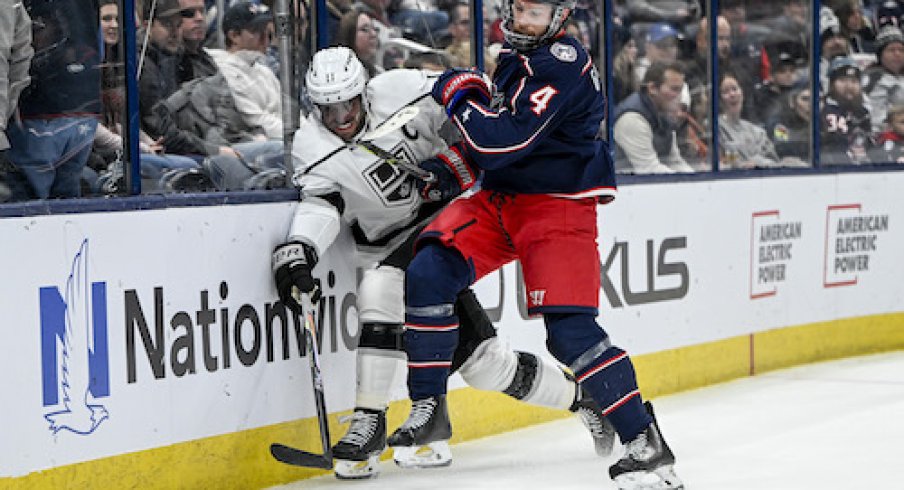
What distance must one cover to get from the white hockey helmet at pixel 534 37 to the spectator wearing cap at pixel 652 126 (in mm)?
1882

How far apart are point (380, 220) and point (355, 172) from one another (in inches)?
7.1

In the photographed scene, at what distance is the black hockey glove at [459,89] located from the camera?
3961 mm

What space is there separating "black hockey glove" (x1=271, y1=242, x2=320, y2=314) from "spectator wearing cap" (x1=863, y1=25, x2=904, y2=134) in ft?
12.9

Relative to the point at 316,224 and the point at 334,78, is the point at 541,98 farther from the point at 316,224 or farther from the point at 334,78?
the point at 316,224

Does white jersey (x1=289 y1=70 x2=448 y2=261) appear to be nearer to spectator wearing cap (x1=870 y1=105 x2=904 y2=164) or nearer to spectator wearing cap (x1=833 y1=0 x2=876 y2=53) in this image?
spectator wearing cap (x1=833 y1=0 x2=876 y2=53)

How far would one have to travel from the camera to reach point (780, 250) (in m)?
6.55

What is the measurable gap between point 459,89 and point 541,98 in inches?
9.7

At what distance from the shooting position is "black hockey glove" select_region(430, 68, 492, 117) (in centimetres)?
Result: 396

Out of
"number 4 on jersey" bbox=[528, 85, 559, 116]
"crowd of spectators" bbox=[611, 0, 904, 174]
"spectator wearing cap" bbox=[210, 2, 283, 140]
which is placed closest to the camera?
"number 4 on jersey" bbox=[528, 85, 559, 116]

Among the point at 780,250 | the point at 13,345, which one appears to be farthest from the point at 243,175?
the point at 780,250

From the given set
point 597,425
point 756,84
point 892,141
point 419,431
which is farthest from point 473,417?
point 892,141

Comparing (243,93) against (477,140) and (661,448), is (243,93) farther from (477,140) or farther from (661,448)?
(661,448)

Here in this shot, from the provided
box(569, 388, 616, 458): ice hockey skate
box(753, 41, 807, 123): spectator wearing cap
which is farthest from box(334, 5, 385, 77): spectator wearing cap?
box(753, 41, 807, 123): spectator wearing cap

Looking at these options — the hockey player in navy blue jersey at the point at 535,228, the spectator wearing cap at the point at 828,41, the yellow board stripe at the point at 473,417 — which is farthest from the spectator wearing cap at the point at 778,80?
the hockey player in navy blue jersey at the point at 535,228
